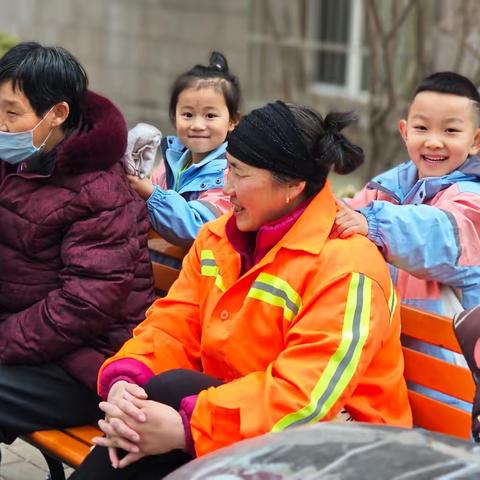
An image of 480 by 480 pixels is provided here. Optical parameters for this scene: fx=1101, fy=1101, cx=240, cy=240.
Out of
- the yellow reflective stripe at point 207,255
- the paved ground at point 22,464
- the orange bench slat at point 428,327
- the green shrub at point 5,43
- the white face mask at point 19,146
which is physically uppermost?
the white face mask at point 19,146

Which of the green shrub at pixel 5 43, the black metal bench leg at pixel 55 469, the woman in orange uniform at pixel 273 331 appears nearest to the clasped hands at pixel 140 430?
the woman in orange uniform at pixel 273 331

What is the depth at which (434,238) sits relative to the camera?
11.4ft

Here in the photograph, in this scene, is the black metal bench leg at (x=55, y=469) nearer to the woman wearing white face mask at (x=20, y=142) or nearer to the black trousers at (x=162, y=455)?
the black trousers at (x=162, y=455)

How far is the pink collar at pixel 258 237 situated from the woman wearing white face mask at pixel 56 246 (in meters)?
0.58

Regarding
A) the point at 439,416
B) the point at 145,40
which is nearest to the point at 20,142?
the point at 439,416

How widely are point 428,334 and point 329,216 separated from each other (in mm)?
497

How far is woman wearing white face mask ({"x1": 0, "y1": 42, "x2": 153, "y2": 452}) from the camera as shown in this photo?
147 inches

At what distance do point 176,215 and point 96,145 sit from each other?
1.45 feet

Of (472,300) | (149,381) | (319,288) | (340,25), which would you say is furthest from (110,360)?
(340,25)

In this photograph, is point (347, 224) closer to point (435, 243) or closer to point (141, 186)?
point (435, 243)

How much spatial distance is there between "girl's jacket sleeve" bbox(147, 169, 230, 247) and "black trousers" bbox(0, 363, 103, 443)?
2.21 feet

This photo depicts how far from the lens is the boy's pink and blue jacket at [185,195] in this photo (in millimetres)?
4098

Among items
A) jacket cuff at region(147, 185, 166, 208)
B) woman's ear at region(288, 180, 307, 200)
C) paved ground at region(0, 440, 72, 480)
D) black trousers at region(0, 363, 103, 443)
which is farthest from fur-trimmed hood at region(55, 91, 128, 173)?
paved ground at region(0, 440, 72, 480)

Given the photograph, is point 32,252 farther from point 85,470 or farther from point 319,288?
point 319,288
